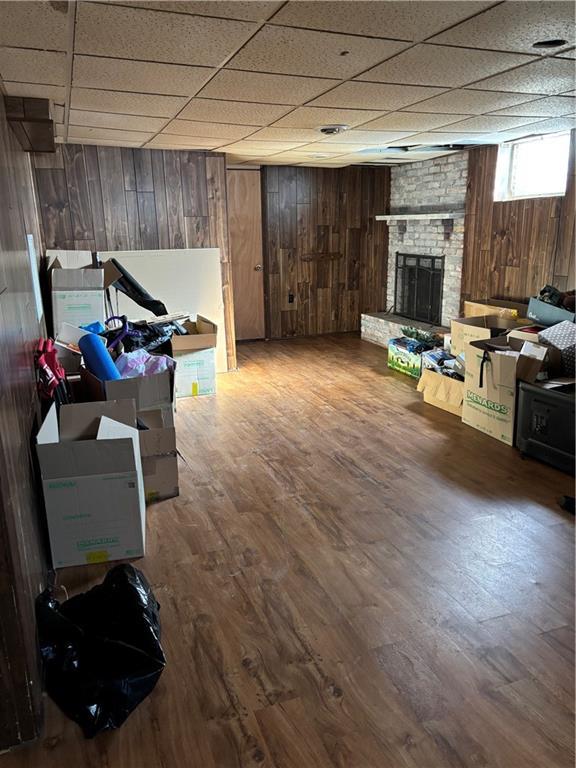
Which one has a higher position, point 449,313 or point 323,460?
point 449,313

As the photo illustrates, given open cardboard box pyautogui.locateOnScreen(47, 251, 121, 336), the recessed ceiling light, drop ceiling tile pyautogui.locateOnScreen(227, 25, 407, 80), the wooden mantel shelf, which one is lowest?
open cardboard box pyautogui.locateOnScreen(47, 251, 121, 336)

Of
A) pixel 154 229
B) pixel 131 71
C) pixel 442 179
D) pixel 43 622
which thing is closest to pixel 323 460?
pixel 43 622

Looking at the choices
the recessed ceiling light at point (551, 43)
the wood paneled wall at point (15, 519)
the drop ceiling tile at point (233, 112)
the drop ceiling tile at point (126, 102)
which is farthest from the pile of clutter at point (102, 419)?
the recessed ceiling light at point (551, 43)

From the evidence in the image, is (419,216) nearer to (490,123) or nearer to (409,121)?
(490,123)

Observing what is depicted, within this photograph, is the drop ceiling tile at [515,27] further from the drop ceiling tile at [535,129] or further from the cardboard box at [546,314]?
the cardboard box at [546,314]

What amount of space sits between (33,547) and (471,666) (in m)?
1.65

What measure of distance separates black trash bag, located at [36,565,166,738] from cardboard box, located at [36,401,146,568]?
49 cm

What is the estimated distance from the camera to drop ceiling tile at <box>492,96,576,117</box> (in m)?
3.29

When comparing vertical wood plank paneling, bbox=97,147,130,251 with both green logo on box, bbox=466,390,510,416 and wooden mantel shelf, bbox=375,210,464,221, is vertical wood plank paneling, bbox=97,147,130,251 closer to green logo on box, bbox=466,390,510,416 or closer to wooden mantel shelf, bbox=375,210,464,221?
wooden mantel shelf, bbox=375,210,464,221

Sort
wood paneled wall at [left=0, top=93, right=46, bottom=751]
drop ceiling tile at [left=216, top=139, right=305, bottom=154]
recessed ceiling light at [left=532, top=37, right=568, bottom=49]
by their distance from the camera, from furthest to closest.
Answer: drop ceiling tile at [left=216, top=139, right=305, bottom=154]
recessed ceiling light at [left=532, top=37, right=568, bottom=49]
wood paneled wall at [left=0, top=93, right=46, bottom=751]

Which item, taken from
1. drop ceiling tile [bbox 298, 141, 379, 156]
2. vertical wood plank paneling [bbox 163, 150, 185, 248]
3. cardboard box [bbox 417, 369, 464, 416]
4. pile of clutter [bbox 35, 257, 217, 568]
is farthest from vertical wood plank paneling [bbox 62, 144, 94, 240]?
cardboard box [bbox 417, 369, 464, 416]

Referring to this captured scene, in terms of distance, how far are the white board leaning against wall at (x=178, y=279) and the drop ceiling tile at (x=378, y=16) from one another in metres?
3.61

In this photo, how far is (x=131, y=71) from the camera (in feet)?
8.21

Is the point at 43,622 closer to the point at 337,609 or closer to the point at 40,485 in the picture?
the point at 40,485
